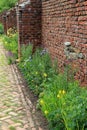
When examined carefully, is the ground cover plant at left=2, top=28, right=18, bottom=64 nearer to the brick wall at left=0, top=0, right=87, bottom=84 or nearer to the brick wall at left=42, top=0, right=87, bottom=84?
the brick wall at left=0, top=0, right=87, bottom=84

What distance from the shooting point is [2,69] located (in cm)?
1044

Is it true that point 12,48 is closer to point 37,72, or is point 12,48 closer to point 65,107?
point 37,72

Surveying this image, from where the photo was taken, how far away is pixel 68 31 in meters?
6.68

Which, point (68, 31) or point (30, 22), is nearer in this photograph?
point (68, 31)

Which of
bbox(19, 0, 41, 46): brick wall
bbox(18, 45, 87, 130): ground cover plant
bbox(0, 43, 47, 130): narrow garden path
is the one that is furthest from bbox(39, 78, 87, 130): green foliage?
bbox(19, 0, 41, 46): brick wall

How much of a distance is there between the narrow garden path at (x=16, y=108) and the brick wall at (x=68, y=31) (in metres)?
1.17

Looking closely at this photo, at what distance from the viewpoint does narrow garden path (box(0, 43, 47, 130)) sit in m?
5.34

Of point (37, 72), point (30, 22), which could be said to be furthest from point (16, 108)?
point (30, 22)

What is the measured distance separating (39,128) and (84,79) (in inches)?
51.5

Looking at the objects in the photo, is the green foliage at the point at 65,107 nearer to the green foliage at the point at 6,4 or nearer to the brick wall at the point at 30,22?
the brick wall at the point at 30,22

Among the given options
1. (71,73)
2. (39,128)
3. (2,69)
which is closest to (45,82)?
(71,73)

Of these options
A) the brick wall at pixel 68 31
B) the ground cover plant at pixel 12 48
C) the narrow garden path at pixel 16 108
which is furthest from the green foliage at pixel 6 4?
the narrow garden path at pixel 16 108

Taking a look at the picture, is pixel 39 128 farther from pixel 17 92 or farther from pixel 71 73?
pixel 17 92

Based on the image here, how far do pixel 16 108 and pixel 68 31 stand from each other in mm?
2008
